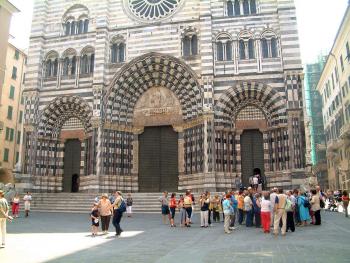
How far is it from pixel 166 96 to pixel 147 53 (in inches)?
138

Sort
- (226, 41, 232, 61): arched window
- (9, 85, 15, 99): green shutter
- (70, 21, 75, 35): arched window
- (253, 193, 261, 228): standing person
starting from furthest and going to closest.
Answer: (9, 85, 15, 99): green shutter
(70, 21, 75, 35): arched window
(226, 41, 232, 61): arched window
(253, 193, 261, 228): standing person

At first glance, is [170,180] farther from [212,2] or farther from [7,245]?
[7,245]

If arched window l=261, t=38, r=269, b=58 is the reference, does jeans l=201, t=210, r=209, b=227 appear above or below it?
below

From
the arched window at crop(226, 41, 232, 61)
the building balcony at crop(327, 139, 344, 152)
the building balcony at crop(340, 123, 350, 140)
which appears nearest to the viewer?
the arched window at crop(226, 41, 232, 61)

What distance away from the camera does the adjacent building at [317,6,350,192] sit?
3126 cm

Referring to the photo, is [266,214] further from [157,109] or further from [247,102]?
[157,109]

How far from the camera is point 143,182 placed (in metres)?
25.7

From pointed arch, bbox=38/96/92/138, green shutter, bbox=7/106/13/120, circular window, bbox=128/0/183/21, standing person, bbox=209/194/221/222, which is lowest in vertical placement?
standing person, bbox=209/194/221/222

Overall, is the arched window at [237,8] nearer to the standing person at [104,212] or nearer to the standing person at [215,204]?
the standing person at [215,204]

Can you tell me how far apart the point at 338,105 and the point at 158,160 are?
68.2 ft

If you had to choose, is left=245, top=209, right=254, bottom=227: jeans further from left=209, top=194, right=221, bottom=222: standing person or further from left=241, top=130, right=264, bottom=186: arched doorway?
left=241, top=130, right=264, bottom=186: arched doorway

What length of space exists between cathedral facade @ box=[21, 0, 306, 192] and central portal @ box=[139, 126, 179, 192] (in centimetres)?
8

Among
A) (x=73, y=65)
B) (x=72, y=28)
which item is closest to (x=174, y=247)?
(x=73, y=65)

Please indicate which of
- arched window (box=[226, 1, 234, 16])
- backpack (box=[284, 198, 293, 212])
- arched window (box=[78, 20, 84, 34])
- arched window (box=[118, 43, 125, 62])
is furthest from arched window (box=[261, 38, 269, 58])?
backpack (box=[284, 198, 293, 212])
